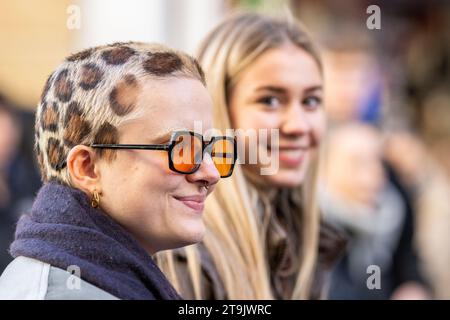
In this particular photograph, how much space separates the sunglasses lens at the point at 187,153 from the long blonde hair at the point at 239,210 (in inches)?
29.8

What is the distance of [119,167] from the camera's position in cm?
213

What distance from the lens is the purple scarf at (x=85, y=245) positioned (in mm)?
2010

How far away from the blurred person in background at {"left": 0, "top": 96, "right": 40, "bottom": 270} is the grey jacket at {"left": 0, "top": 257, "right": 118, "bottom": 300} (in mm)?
3099

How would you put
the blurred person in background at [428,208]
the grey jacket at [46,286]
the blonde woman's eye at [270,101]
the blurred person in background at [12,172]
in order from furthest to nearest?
the blurred person in background at [428,208] → the blurred person in background at [12,172] → the blonde woman's eye at [270,101] → the grey jacket at [46,286]

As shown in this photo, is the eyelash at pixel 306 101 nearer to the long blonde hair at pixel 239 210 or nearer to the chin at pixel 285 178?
the long blonde hair at pixel 239 210

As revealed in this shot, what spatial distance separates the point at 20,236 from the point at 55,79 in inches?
15.7

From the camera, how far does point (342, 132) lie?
6.19m

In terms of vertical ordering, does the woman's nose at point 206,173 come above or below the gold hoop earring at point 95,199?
above

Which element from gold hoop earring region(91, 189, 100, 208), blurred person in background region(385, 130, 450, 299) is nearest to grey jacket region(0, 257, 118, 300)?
gold hoop earring region(91, 189, 100, 208)

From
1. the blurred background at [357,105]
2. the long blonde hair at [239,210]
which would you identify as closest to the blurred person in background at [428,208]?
the blurred background at [357,105]

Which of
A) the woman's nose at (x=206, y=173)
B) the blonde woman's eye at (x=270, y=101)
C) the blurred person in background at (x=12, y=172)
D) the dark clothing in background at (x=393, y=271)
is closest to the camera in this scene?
the woman's nose at (x=206, y=173)

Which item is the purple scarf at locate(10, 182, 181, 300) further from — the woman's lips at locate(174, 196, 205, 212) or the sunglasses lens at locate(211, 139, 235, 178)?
the sunglasses lens at locate(211, 139, 235, 178)

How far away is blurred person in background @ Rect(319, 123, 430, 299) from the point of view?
5129mm

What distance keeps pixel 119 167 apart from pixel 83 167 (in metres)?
0.09
